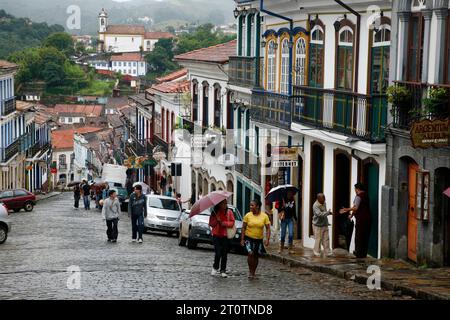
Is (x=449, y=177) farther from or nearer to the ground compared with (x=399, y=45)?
nearer to the ground

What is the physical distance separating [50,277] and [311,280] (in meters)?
4.59

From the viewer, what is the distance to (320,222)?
21375 mm

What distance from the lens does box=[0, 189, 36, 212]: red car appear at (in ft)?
154

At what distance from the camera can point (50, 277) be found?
17672 mm

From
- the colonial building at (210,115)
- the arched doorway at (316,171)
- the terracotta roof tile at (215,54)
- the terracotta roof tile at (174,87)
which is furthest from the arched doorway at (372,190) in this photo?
the terracotta roof tile at (174,87)

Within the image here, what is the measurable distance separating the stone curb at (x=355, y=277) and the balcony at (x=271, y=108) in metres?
5.35

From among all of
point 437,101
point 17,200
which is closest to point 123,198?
point 17,200

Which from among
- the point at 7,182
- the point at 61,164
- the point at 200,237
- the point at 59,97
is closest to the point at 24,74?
the point at 59,97

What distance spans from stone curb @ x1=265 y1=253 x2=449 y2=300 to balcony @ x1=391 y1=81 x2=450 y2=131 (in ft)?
9.98

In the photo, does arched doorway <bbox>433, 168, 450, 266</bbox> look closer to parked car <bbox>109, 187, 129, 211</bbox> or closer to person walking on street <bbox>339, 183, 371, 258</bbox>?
person walking on street <bbox>339, 183, 371, 258</bbox>

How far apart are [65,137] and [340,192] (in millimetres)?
109353

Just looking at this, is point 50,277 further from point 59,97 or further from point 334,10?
point 59,97

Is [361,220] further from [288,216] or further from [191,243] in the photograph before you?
[191,243]

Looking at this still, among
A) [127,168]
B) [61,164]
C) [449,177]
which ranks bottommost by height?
[61,164]
